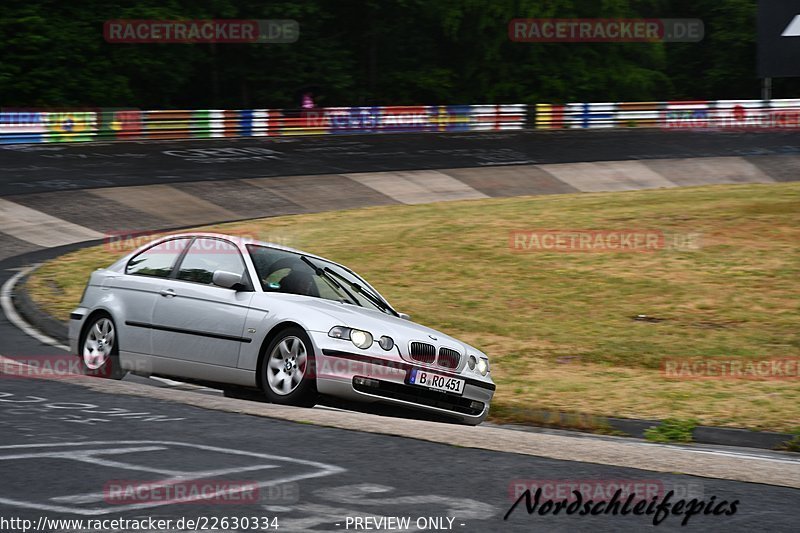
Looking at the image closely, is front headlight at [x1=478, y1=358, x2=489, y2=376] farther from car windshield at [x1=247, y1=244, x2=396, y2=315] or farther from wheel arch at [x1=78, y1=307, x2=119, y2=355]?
wheel arch at [x1=78, y1=307, x2=119, y2=355]

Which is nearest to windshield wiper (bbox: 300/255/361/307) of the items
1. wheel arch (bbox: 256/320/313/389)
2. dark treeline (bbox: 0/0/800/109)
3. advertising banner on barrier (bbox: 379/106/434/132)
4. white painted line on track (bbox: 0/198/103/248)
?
wheel arch (bbox: 256/320/313/389)

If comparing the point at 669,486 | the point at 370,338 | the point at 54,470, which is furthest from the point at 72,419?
the point at 669,486

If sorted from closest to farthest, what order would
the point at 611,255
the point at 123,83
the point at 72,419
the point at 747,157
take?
the point at 72,419 → the point at 611,255 → the point at 747,157 → the point at 123,83

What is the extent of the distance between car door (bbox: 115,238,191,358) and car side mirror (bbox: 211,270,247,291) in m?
0.77

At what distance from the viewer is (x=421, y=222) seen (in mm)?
22172

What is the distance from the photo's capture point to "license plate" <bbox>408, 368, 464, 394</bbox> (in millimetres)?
8664

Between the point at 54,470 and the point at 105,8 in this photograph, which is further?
the point at 105,8

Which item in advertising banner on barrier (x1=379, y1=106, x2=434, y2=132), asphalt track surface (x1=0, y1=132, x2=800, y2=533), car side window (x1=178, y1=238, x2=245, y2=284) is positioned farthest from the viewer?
advertising banner on barrier (x1=379, y1=106, x2=434, y2=132)

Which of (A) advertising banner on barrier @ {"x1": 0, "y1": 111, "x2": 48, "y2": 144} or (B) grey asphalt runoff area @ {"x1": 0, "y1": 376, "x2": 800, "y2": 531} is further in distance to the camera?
(A) advertising banner on barrier @ {"x1": 0, "y1": 111, "x2": 48, "y2": 144}

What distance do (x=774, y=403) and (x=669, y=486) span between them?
474 cm

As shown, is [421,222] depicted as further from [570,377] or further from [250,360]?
[250,360]

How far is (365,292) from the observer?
1018 cm

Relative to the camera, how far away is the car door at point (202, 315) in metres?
9.09

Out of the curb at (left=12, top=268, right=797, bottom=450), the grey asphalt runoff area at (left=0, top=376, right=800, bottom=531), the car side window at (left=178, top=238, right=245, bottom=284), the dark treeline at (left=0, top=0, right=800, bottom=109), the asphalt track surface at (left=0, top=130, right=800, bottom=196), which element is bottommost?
the curb at (left=12, top=268, right=797, bottom=450)
